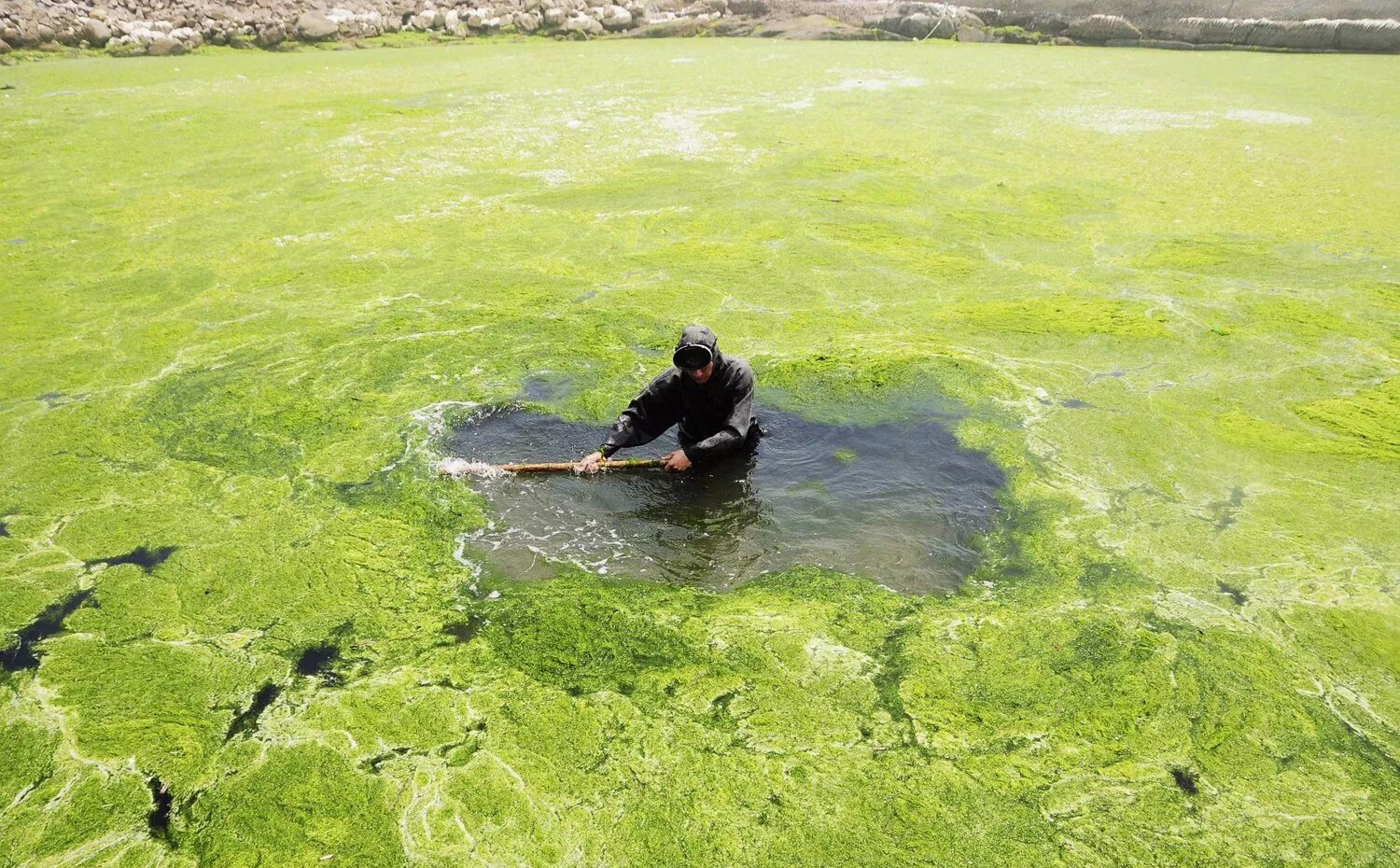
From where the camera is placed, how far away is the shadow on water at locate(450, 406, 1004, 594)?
321 cm

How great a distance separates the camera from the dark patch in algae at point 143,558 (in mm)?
3084

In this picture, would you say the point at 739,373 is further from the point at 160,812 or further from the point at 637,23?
the point at 637,23

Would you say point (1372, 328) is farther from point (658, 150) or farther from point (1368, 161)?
point (658, 150)

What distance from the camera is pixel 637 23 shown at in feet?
64.6

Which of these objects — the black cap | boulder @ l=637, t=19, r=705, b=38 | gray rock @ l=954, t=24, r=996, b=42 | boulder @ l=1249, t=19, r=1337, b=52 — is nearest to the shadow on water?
the black cap

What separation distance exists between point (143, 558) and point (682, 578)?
6.23 feet

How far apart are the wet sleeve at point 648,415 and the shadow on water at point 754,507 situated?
131mm

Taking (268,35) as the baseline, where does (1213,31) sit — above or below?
above

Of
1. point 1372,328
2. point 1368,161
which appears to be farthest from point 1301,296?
point 1368,161

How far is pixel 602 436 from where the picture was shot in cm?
400

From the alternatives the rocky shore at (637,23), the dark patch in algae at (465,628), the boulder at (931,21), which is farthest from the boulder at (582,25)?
the dark patch in algae at (465,628)

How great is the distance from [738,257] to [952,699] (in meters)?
4.01

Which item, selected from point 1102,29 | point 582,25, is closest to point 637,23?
point 582,25

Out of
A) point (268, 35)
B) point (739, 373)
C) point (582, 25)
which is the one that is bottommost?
point (739, 373)
